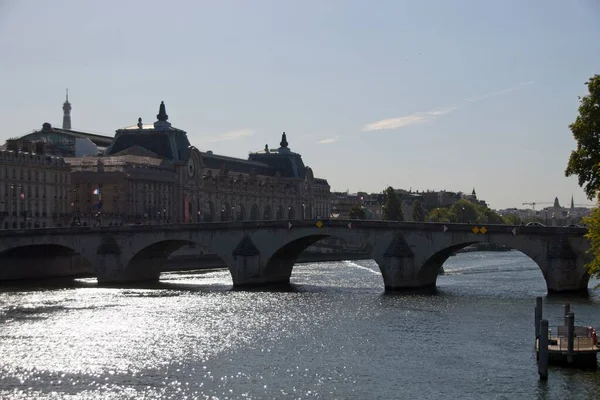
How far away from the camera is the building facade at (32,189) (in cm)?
15462

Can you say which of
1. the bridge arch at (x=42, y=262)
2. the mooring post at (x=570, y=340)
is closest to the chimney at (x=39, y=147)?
the bridge arch at (x=42, y=262)

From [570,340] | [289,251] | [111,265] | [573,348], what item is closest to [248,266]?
[289,251]

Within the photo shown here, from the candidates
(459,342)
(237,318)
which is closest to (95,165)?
(237,318)

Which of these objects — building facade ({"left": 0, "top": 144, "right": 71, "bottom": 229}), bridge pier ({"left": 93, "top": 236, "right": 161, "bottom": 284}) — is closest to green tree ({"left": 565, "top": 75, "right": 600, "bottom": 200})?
bridge pier ({"left": 93, "top": 236, "right": 161, "bottom": 284})

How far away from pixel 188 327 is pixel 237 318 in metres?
5.61

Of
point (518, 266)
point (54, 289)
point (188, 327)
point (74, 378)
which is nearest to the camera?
point (74, 378)

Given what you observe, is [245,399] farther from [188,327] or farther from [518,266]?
[518,266]

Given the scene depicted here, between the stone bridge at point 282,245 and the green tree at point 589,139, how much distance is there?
1870cm

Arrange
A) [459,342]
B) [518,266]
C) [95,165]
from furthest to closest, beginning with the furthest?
1. [95,165]
2. [518,266]
3. [459,342]

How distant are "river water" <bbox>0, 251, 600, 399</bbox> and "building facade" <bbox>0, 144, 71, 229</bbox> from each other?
48.0 meters

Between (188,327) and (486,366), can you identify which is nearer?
(486,366)

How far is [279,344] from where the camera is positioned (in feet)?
231

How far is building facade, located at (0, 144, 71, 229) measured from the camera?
155 meters

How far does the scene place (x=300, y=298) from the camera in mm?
99625
